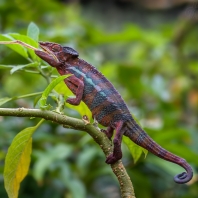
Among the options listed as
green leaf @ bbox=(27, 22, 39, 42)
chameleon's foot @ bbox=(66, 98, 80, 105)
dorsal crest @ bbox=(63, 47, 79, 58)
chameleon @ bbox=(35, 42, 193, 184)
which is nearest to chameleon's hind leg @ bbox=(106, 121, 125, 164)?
chameleon @ bbox=(35, 42, 193, 184)

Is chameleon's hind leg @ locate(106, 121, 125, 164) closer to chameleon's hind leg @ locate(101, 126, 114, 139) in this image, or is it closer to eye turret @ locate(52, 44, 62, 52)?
chameleon's hind leg @ locate(101, 126, 114, 139)

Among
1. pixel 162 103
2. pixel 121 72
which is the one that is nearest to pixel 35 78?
pixel 121 72

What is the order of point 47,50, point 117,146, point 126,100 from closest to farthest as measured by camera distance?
point 117,146 < point 47,50 < point 126,100

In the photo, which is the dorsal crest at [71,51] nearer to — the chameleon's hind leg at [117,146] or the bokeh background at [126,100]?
the chameleon's hind leg at [117,146]

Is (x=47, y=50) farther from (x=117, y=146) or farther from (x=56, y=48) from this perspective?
(x=117, y=146)

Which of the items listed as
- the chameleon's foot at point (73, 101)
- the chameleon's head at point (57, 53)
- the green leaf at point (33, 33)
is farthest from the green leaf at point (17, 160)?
the green leaf at point (33, 33)

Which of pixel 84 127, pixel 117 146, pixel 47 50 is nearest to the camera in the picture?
pixel 84 127

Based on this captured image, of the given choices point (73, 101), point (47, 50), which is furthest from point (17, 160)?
point (47, 50)
